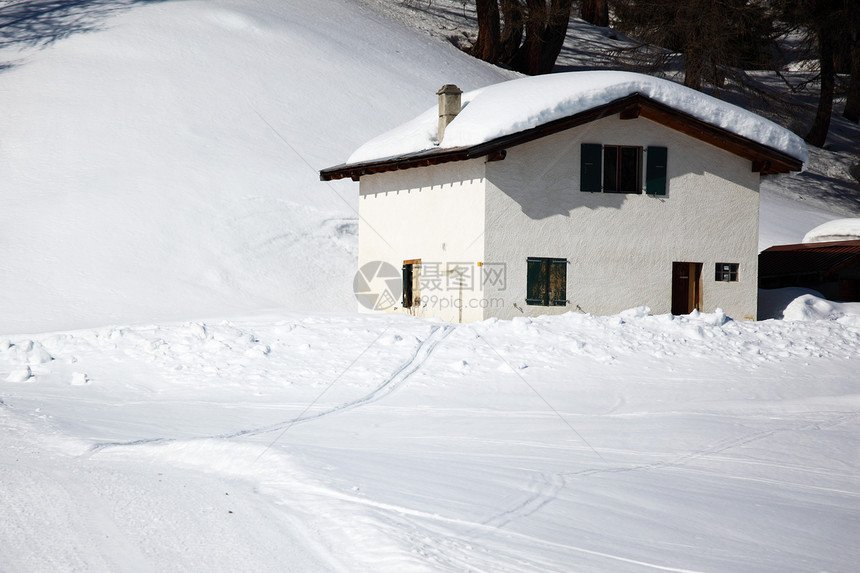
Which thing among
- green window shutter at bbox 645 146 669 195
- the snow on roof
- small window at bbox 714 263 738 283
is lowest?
small window at bbox 714 263 738 283

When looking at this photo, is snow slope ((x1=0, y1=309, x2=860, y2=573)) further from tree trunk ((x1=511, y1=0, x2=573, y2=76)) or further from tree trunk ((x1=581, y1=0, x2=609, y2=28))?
tree trunk ((x1=581, y1=0, x2=609, y2=28))

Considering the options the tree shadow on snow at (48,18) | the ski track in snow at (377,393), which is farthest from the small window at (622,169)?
the tree shadow on snow at (48,18)

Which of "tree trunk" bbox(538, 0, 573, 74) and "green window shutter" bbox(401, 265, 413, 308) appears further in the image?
"tree trunk" bbox(538, 0, 573, 74)

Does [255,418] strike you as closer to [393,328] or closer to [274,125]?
[393,328]

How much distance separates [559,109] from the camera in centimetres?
1820

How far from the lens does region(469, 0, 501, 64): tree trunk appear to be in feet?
147

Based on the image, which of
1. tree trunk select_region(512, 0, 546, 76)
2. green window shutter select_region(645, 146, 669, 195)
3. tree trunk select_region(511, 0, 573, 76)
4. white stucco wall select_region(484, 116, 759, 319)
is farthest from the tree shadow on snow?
green window shutter select_region(645, 146, 669, 195)

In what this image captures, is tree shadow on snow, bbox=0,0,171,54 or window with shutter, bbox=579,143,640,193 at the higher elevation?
tree shadow on snow, bbox=0,0,171,54

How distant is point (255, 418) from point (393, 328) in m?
6.13

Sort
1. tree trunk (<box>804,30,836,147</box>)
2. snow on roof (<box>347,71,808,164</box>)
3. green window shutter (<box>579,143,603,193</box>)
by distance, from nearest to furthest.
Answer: snow on roof (<box>347,71,808,164</box>) < green window shutter (<box>579,143,603,193</box>) < tree trunk (<box>804,30,836,147</box>)

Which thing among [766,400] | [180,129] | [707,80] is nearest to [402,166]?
[766,400]

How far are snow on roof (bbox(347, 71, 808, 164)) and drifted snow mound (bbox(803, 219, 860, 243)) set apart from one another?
9.01 meters

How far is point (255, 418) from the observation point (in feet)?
35.6

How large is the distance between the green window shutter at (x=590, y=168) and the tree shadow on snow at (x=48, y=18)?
2803cm
